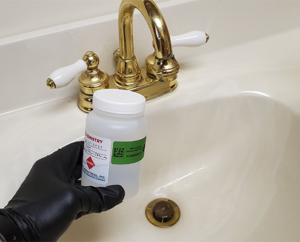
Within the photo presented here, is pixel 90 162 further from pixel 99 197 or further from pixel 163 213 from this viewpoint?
pixel 163 213

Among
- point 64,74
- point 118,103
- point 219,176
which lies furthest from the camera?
point 219,176

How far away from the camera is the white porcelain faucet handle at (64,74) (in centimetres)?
46

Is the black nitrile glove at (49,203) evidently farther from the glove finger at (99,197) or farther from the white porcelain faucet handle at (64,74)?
the white porcelain faucet handle at (64,74)

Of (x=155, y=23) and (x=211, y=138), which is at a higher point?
(x=155, y=23)

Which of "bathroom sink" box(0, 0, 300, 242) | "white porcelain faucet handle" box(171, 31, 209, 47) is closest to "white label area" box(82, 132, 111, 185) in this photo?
"bathroom sink" box(0, 0, 300, 242)

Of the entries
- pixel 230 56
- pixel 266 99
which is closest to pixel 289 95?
pixel 266 99

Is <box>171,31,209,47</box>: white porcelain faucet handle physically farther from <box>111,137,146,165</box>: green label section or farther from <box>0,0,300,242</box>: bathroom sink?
<box>111,137,146,165</box>: green label section

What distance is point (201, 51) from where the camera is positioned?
2.25 feet

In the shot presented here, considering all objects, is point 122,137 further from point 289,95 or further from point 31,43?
point 289,95

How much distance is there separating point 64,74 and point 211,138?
316 millimetres

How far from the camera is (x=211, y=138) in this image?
628mm

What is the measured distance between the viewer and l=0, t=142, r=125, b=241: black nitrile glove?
1.16ft

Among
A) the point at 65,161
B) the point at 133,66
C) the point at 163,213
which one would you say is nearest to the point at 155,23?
the point at 133,66

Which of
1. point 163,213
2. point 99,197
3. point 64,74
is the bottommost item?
point 163,213
